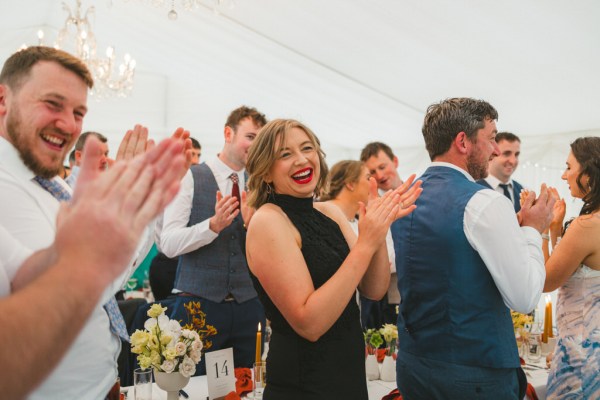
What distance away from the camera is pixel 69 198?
51.4 inches

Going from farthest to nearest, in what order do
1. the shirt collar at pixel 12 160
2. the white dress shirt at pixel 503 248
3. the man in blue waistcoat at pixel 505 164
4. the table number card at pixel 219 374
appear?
1. the man in blue waistcoat at pixel 505 164
2. the table number card at pixel 219 374
3. the white dress shirt at pixel 503 248
4. the shirt collar at pixel 12 160

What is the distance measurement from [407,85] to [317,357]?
18.2 ft

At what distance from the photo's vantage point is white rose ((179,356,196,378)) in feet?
5.51

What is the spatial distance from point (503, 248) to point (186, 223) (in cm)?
169

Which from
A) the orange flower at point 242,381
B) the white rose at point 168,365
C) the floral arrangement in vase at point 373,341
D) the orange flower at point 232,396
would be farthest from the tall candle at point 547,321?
the white rose at point 168,365

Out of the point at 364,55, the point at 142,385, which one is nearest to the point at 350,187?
the point at 142,385

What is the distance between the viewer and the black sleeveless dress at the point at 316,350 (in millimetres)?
1431

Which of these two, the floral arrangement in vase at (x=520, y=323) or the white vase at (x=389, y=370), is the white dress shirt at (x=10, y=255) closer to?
the white vase at (x=389, y=370)

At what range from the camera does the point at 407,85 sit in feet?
21.0

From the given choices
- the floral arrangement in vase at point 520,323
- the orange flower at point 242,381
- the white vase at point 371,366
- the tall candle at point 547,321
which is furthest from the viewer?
the tall candle at point 547,321

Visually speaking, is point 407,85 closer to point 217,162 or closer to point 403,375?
point 217,162

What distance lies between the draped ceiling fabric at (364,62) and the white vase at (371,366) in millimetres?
3184

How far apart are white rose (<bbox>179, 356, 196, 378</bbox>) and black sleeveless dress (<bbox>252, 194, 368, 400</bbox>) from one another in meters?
0.33

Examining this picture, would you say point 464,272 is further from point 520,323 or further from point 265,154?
point 520,323
